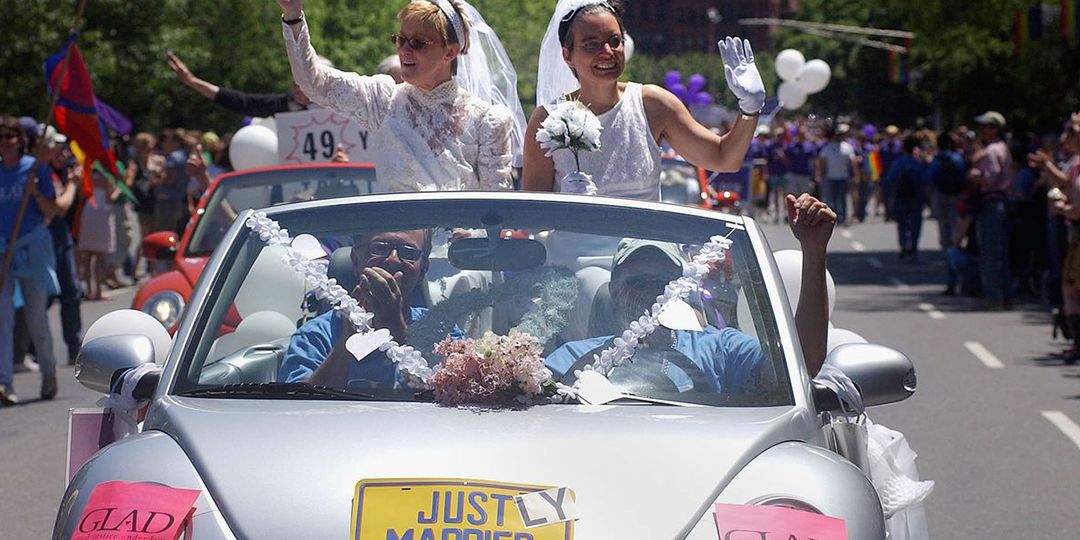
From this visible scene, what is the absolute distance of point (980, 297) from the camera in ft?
67.1

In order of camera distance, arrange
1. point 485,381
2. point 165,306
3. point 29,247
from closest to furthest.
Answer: point 485,381
point 165,306
point 29,247

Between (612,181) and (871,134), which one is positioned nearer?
(612,181)

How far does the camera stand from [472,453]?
12.4ft

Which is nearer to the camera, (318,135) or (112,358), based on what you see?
(112,358)

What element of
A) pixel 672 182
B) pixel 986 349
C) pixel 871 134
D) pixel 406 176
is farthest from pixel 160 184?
pixel 871 134

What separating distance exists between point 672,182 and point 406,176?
796 centimetres

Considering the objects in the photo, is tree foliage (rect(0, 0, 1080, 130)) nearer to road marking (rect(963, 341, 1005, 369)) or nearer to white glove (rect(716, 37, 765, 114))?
road marking (rect(963, 341, 1005, 369))

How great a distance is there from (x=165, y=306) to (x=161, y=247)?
56cm

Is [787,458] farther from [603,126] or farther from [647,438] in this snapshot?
[603,126]

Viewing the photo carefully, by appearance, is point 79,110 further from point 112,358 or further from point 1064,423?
point 112,358

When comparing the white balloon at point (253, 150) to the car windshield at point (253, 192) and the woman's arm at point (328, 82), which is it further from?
the woman's arm at point (328, 82)

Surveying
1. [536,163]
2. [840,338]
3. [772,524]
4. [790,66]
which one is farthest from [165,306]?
[790,66]

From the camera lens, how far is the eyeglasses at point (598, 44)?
21.5ft

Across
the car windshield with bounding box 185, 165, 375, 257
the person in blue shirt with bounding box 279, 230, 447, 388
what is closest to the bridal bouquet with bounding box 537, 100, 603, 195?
the person in blue shirt with bounding box 279, 230, 447, 388
